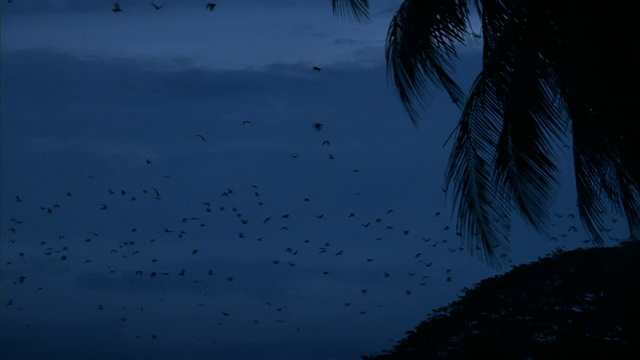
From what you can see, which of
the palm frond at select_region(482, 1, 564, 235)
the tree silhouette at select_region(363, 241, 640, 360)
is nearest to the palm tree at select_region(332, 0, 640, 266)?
the palm frond at select_region(482, 1, 564, 235)

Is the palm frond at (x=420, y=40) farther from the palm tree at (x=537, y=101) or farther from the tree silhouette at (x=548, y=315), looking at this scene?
the tree silhouette at (x=548, y=315)

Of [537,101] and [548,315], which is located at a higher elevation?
[537,101]

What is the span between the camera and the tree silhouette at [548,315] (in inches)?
414

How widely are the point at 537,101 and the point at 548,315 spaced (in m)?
5.26

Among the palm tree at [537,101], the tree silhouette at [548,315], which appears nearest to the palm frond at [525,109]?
the palm tree at [537,101]

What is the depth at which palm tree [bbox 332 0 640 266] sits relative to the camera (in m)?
6.65

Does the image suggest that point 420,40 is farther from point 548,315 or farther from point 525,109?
point 548,315

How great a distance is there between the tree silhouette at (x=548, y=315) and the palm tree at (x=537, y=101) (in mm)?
3139

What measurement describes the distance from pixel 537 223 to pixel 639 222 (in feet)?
3.55

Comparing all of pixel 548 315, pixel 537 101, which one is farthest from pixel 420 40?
pixel 548 315

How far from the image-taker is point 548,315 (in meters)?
11.6

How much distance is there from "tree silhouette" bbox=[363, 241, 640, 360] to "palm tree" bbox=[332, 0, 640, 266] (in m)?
3.14

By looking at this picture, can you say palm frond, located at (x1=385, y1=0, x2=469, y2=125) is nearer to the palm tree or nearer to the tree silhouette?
the palm tree

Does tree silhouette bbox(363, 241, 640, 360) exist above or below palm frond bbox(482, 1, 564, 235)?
below
